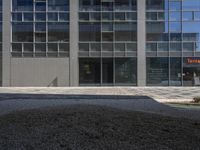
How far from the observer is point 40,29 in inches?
1212

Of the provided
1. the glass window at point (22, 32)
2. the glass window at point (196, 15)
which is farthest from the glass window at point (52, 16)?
the glass window at point (196, 15)

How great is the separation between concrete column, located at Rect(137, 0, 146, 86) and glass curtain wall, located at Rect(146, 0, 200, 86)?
1.44 ft

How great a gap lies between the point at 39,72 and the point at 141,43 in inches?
426

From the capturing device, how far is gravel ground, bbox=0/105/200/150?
233 inches

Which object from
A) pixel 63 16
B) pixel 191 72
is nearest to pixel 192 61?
pixel 191 72

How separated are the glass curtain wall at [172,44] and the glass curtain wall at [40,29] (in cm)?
869

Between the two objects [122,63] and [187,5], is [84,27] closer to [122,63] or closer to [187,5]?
[122,63]

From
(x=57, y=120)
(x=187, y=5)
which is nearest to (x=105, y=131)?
(x=57, y=120)

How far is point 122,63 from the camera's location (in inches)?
1217

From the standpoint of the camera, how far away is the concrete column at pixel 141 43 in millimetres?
30531

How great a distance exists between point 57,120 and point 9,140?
1.52 m

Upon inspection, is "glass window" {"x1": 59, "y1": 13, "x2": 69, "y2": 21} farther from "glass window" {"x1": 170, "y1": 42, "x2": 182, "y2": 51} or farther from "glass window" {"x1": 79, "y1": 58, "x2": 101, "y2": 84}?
"glass window" {"x1": 170, "y1": 42, "x2": 182, "y2": 51}

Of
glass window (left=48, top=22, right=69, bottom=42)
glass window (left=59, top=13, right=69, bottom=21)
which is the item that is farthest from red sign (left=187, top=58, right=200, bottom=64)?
glass window (left=59, top=13, right=69, bottom=21)

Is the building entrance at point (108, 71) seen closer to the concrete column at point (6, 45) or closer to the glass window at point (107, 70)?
the glass window at point (107, 70)
